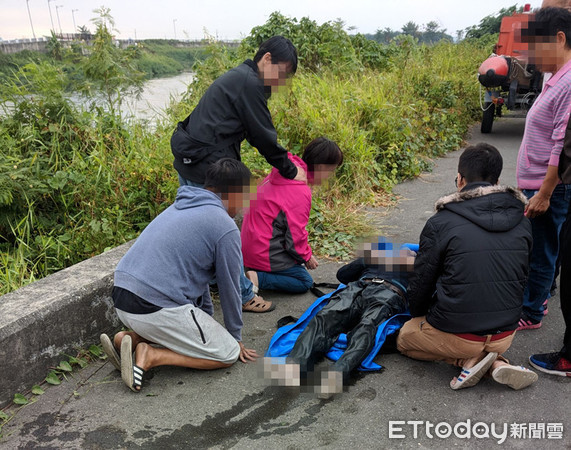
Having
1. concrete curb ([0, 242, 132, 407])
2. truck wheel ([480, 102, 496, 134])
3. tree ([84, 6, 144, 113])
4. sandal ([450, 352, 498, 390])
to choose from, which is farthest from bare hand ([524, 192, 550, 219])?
truck wheel ([480, 102, 496, 134])

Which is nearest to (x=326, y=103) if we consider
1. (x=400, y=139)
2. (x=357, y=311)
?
(x=400, y=139)

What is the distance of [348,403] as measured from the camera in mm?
2518

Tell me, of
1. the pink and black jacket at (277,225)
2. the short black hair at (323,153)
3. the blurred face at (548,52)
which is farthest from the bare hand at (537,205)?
the pink and black jacket at (277,225)

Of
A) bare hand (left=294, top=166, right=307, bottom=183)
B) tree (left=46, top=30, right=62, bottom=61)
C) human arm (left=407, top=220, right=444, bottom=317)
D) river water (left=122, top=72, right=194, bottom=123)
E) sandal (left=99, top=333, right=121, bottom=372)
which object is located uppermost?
tree (left=46, top=30, right=62, bottom=61)

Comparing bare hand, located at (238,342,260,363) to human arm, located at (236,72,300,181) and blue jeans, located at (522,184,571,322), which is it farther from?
blue jeans, located at (522,184,571,322)

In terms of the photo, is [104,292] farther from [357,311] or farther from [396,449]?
[396,449]

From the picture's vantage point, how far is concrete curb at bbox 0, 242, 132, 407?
247cm

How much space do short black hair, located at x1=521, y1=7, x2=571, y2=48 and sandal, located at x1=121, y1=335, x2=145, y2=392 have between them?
278 centimetres

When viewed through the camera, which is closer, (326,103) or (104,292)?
(104,292)

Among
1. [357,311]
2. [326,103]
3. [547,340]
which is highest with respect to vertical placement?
[326,103]

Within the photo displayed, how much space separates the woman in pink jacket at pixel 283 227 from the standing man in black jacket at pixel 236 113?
0.38 metres

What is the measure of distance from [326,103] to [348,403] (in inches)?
181

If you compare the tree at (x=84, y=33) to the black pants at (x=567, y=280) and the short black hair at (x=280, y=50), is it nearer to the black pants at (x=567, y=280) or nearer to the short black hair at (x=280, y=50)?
the short black hair at (x=280, y=50)

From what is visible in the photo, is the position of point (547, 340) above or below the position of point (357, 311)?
below
